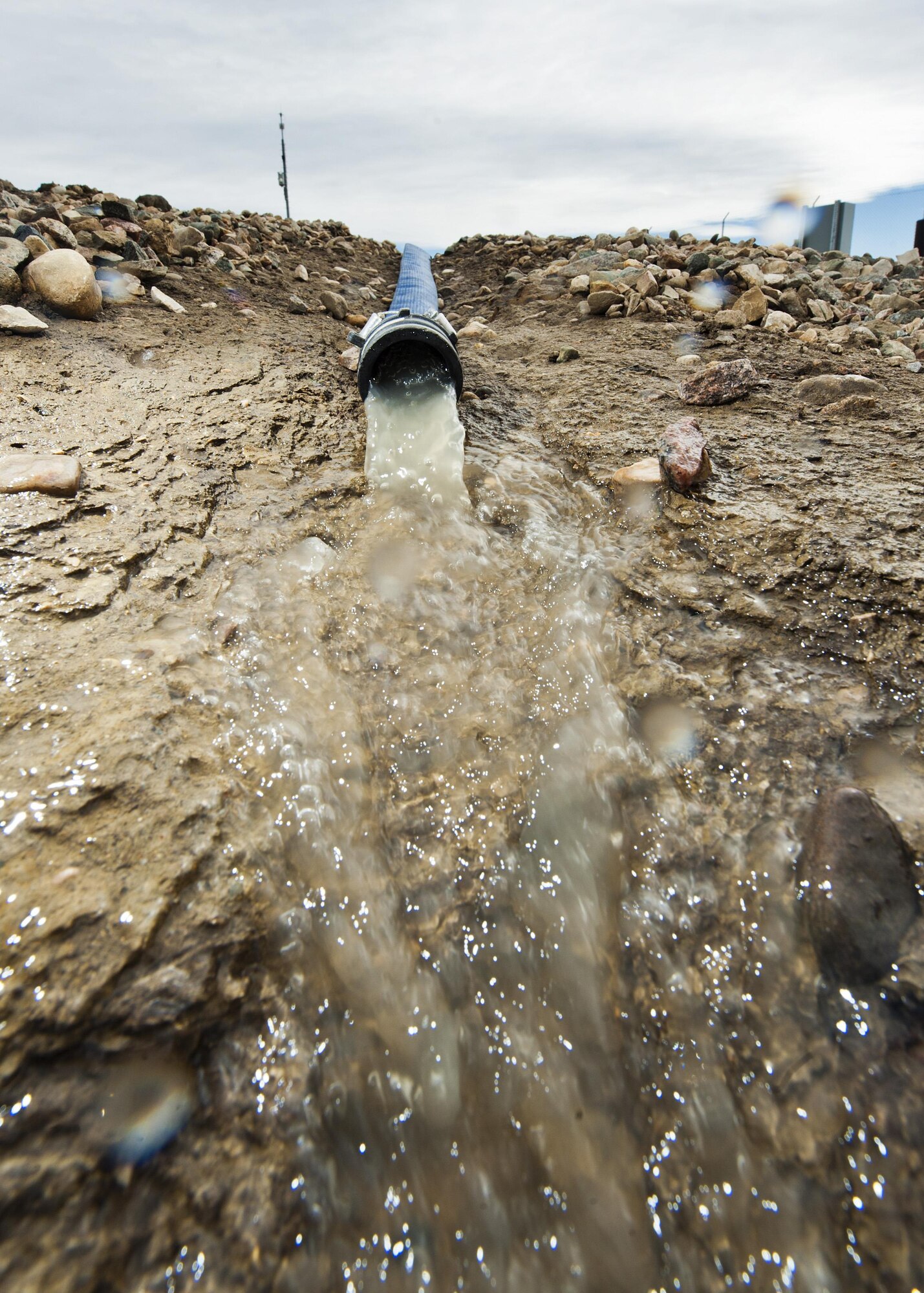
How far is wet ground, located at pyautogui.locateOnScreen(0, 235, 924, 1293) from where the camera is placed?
0.95m

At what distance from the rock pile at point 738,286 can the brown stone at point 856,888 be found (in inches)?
152

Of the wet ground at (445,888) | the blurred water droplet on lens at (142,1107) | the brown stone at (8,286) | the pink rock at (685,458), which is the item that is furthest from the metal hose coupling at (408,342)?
the blurred water droplet on lens at (142,1107)

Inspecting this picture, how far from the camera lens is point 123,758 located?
1.36 m

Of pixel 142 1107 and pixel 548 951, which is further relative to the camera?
pixel 548 951

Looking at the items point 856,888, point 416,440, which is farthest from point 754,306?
point 856,888

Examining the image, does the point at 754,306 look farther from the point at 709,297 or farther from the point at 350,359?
the point at 350,359

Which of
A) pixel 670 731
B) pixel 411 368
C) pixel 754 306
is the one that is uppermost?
pixel 754 306

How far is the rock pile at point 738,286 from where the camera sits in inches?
178

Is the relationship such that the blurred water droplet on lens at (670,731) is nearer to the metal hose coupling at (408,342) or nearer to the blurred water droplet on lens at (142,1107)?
the blurred water droplet on lens at (142,1107)

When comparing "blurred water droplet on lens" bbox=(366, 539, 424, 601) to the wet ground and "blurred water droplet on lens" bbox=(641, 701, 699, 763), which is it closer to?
the wet ground

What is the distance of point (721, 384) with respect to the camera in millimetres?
3342

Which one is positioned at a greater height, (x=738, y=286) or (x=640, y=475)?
(x=738, y=286)

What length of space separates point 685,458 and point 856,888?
1.80 meters

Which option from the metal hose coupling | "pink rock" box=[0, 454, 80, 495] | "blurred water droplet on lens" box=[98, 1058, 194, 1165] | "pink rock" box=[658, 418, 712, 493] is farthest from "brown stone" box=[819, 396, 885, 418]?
"blurred water droplet on lens" box=[98, 1058, 194, 1165]
